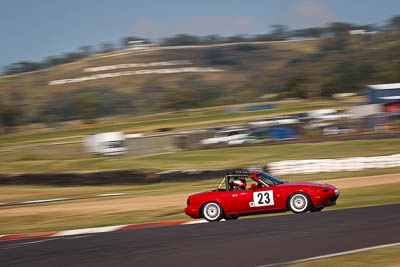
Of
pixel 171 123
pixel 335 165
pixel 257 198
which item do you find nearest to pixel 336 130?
pixel 335 165

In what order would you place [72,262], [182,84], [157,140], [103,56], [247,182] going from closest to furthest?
[72,262]
[247,182]
[157,140]
[182,84]
[103,56]

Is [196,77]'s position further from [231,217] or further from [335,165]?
[231,217]

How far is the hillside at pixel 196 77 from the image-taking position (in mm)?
77375

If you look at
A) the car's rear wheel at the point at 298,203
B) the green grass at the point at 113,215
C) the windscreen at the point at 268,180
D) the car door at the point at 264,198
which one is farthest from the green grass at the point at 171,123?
the car's rear wheel at the point at 298,203

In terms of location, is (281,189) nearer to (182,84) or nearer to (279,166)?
(279,166)

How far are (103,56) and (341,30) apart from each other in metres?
67.2

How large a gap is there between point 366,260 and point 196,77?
108689 mm

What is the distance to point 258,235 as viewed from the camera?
7.97m

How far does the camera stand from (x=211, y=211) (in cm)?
1081

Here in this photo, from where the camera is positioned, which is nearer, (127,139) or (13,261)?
(13,261)

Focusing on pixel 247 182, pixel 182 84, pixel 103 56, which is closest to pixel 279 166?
pixel 247 182

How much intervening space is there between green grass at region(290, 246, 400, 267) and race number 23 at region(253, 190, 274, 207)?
406cm

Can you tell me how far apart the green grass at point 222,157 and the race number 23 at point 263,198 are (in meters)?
11.8

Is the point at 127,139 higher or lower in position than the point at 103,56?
lower
